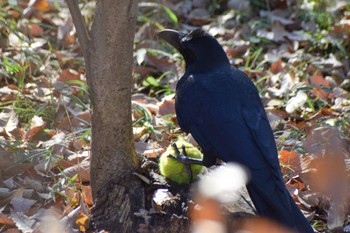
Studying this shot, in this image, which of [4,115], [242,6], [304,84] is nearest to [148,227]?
[4,115]

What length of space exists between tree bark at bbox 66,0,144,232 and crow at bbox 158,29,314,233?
29cm

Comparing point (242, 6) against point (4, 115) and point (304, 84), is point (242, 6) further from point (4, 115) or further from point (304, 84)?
point (4, 115)

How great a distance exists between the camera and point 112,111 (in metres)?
3.01

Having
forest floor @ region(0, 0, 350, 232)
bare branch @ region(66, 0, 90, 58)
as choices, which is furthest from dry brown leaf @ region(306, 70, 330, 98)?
bare branch @ region(66, 0, 90, 58)

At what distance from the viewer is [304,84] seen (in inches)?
183

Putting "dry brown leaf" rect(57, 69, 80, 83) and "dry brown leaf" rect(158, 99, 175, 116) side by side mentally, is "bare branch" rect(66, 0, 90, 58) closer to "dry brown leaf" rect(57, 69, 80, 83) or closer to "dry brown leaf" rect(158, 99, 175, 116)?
"dry brown leaf" rect(158, 99, 175, 116)

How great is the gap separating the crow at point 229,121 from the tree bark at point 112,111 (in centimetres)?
29

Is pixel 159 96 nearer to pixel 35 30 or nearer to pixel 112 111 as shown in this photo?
pixel 35 30

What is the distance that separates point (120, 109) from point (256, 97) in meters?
0.72

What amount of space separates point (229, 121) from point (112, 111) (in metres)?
0.53

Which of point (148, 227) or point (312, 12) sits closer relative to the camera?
point (148, 227)

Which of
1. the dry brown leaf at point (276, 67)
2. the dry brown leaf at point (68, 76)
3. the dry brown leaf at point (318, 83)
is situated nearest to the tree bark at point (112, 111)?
the dry brown leaf at point (68, 76)

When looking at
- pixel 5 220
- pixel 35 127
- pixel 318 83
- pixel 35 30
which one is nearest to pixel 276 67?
pixel 318 83

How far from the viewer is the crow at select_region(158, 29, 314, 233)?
9.36ft
